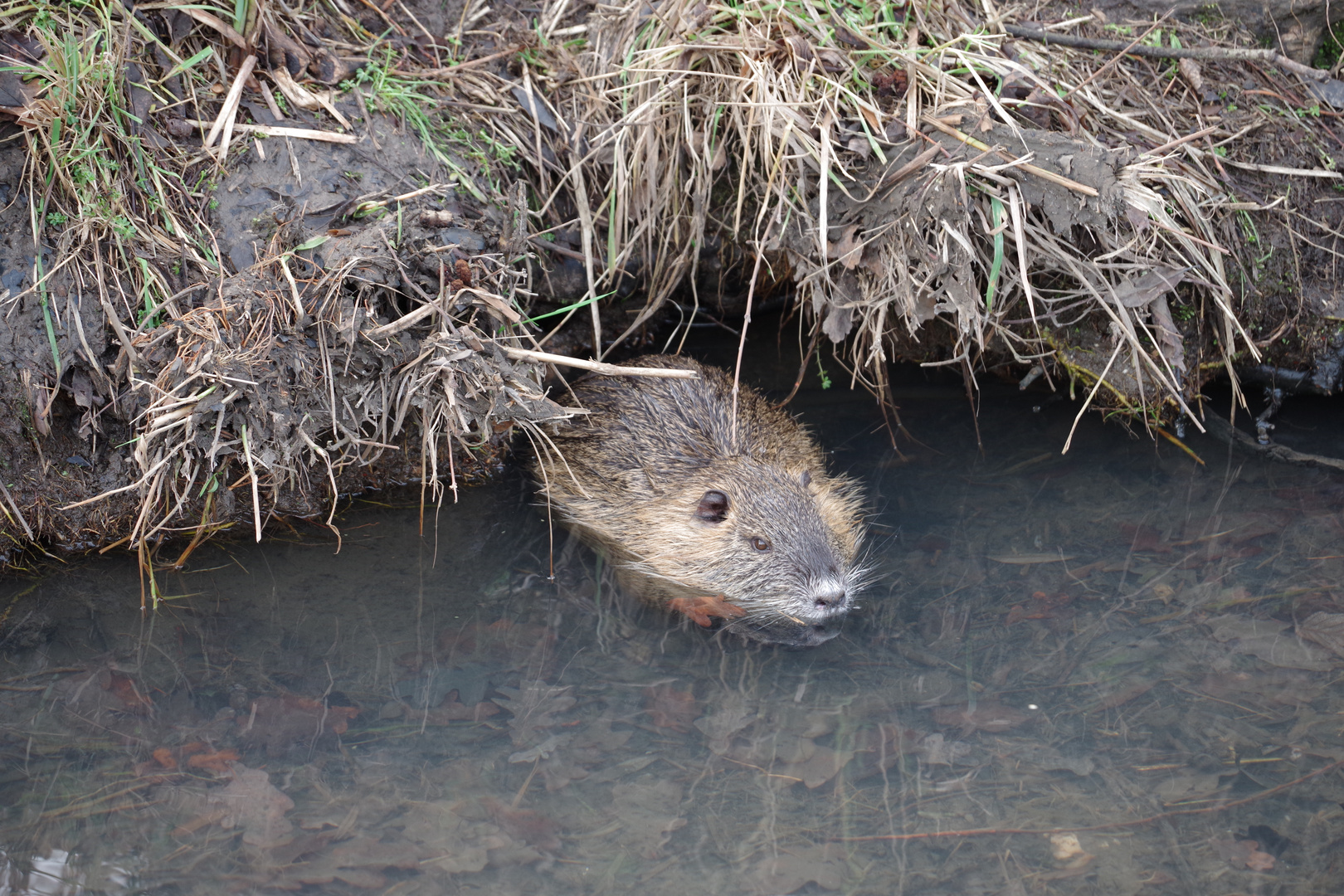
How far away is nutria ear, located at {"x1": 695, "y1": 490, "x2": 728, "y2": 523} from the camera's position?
4.10 metres

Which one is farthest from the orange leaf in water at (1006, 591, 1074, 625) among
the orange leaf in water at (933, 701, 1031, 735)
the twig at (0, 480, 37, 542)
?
the twig at (0, 480, 37, 542)

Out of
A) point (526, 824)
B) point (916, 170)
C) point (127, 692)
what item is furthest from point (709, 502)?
point (127, 692)

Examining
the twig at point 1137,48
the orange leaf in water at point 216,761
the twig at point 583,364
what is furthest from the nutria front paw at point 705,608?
the twig at point 1137,48

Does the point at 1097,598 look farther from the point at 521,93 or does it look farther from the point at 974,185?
the point at 521,93

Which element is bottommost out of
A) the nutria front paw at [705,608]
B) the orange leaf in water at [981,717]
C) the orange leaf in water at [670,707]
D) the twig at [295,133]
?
the orange leaf in water at [670,707]

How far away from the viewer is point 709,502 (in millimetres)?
4105

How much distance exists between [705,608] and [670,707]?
71 cm

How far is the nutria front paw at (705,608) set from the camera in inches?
151

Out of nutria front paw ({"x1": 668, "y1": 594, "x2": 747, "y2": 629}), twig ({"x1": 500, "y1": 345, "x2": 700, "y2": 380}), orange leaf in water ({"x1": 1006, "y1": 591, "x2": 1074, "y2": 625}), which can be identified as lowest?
nutria front paw ({"x1": 668, "y1": 594, "x2": 747, "y2": 629})

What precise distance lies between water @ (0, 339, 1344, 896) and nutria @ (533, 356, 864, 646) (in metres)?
0.19

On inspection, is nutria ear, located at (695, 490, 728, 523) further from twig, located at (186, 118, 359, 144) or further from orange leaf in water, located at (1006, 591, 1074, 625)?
twig, located at (186, 118, 359, 144)

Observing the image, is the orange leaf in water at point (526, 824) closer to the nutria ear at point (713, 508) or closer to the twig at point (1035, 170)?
the nutria ear at point (713, 508)

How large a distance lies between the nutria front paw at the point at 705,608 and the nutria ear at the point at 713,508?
320mm

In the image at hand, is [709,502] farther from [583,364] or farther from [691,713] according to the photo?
[691,713]
